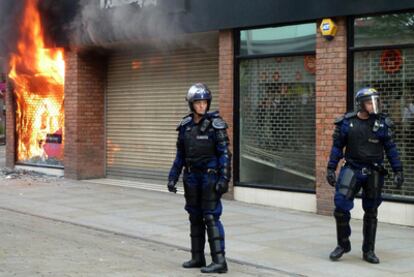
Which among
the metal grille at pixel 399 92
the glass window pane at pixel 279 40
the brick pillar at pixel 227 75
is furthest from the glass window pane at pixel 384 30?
the brick pillar at pixel 227 75

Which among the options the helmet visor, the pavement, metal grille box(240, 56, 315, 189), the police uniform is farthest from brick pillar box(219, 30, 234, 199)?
the helmet visor

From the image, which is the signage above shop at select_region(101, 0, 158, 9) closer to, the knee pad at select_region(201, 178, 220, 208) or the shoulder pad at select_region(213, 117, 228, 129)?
the shoulder pad at select_region(213, 117, 228, 129)

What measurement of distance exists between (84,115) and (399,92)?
25.4 feet

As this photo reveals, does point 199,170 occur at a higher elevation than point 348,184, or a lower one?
higher

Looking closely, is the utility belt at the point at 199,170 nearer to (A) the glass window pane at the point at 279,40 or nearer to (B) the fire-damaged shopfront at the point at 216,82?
(B) the fire-damaged shopfront at the point at 216,82

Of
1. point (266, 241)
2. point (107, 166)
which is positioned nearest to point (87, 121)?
point (107, 166)

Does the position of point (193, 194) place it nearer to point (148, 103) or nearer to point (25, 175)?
point (148, 103)

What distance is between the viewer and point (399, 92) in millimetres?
9953

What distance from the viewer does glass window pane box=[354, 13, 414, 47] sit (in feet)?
32.0

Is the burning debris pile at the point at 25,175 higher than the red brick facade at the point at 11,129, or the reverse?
the red brick facade at the point at 11,129

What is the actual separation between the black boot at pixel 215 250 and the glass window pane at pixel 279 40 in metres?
4.88

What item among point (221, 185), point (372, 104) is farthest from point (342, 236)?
point (221, 185)

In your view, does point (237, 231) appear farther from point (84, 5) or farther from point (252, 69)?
point (84, 5)

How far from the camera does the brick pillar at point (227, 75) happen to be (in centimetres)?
1199
